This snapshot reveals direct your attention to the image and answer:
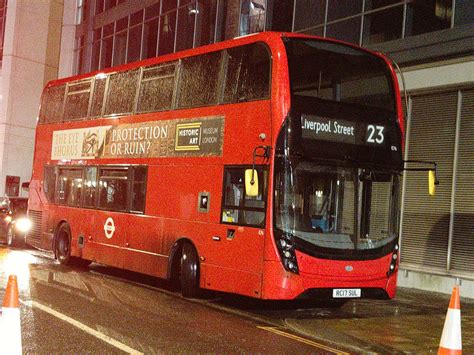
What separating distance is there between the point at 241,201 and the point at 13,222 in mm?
11887

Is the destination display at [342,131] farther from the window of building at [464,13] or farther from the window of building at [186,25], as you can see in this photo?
the window of building at [186,25]

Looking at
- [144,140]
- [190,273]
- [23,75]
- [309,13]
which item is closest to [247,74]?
[144,140]

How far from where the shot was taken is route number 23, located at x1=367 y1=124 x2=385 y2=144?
1022 centimetres

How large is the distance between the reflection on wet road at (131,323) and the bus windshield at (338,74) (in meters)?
3.54

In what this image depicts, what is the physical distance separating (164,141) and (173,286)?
2692mm

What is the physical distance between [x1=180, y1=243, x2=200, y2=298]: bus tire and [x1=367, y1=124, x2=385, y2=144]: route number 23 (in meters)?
3.55

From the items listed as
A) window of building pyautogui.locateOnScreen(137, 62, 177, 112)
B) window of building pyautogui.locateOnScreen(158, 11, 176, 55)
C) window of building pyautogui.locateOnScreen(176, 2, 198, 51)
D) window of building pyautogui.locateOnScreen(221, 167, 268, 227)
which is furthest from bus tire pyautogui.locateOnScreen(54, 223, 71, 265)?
window of building pyautogui.locateOnScreen(158, 11, 176, 55)

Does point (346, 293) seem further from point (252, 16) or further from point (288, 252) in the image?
point (252, 16)

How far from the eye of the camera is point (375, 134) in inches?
405

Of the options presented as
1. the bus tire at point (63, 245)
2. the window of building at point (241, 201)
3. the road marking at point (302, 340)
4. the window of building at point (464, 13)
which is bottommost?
the road marking at point (302, 340)

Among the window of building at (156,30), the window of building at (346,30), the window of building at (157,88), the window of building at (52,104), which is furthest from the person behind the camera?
the window of building at (156,30)

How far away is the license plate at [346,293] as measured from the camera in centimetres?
982

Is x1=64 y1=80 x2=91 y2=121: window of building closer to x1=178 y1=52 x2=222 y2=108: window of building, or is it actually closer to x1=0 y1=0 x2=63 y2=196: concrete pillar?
x1=178 y1=52 x2=222 y2=108: window of building

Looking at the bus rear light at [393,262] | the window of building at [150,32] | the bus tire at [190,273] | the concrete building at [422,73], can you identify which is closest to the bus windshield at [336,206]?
the bus rear light at [393,262]
